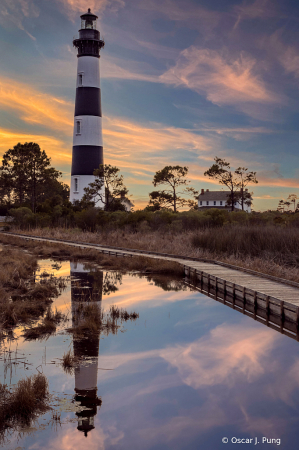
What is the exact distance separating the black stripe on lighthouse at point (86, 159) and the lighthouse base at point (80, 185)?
0.38 m

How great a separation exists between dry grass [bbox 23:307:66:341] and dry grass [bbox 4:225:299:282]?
7.04 meters

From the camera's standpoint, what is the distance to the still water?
557 cm

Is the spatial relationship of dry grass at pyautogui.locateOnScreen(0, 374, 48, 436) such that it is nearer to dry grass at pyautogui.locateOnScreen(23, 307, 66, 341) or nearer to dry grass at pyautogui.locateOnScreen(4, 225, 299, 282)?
dry grass at pyautogui.locateOnScreen(23, 307, 66, 341)

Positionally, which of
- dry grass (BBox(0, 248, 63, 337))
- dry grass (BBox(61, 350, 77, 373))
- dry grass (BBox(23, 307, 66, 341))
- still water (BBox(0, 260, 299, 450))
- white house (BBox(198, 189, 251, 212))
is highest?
white house (BBox(198, 189, 251, 212))

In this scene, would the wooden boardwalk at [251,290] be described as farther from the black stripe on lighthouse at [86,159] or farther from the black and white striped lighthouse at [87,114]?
the black and white striped lighthouse at [87,114]

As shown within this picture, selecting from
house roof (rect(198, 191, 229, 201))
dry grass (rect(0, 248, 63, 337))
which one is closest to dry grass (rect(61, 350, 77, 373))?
dry grass (rect(0, 248, 63, 337))

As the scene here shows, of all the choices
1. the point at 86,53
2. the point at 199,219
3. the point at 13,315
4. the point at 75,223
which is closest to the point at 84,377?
the point at 13,315

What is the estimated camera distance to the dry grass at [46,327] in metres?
8.97

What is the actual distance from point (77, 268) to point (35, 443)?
13.6 meters

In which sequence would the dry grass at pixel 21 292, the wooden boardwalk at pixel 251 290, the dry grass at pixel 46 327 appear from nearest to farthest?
the dry grass at pixel 46 327 → the wooden boardwalk at pixel 251 290 → the dry grass at pixel 21 292

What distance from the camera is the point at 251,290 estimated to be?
36.2ft

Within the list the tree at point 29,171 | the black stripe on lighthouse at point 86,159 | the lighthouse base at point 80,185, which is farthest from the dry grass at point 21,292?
the tree at point 29,171

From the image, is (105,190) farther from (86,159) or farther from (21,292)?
(21,292)

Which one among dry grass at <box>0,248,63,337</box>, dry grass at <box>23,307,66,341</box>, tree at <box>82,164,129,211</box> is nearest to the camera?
dry grass at <box>23,307,66,341</box>
